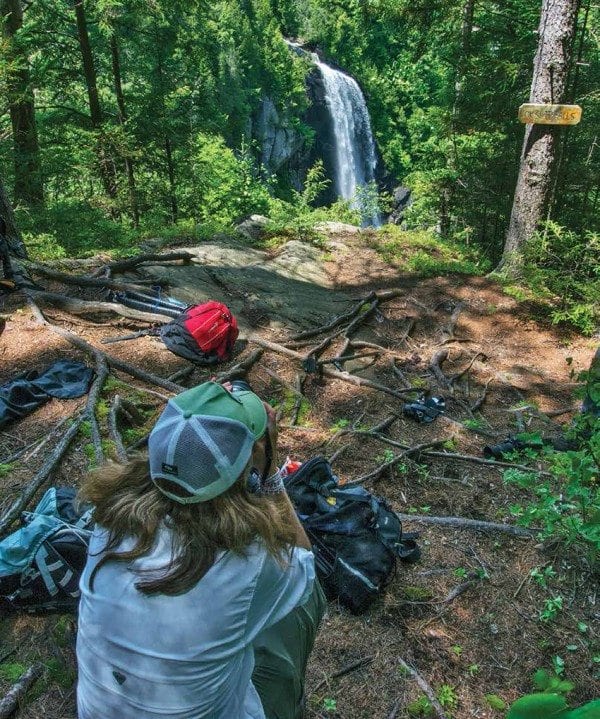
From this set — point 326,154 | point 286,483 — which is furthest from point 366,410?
point 326,154

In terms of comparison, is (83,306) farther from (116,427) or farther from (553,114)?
(553,114)

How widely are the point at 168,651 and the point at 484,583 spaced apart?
7.47ft

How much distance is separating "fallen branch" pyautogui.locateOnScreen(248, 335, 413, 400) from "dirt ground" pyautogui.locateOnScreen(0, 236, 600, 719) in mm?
79

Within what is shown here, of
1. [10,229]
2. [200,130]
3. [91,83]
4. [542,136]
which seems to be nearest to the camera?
[10,229]

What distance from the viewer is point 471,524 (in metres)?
3.60

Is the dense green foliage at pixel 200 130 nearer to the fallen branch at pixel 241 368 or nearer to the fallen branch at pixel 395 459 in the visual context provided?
the fallen branch at pixel 395 459

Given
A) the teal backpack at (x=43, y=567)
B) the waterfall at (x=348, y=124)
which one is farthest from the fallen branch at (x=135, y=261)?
the waterfall at (x=348, y=124)

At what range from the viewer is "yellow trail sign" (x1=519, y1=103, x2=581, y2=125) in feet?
26.3

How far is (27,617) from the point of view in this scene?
8.56ft

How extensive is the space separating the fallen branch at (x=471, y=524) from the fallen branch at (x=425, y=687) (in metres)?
1.13

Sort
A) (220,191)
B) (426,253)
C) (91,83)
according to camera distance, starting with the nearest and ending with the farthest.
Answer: (426,253) < (91,83) < (220,191)

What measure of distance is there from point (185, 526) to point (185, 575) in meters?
0.14

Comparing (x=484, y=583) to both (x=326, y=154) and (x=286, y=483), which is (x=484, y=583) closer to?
(x=286, y=483)

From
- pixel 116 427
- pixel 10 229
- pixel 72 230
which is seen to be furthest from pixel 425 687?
pixel 72 230
